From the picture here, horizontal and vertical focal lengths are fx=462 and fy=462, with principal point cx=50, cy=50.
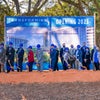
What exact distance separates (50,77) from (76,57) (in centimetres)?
355

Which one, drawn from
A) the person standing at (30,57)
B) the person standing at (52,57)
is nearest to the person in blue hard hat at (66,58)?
the person standing at (52,57)

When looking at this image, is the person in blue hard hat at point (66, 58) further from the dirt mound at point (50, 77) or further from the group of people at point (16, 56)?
the dirt mound at point (50, 77)

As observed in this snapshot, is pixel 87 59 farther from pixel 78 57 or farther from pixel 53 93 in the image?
pixel 53 93

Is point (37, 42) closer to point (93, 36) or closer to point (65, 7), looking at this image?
point (93, 36)

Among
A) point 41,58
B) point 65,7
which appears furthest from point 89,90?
point 65,7

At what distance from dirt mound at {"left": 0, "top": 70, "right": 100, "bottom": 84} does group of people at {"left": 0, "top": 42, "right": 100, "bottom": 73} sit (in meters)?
2.10

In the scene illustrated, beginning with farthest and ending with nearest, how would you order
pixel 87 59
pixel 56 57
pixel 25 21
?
pixel 25 21 < pixel 87 59 < pixel 56 57

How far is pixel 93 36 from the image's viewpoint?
2431 cm

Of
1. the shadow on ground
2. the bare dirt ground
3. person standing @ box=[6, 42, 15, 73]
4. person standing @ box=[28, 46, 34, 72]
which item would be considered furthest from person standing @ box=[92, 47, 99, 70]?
the shadow on ground

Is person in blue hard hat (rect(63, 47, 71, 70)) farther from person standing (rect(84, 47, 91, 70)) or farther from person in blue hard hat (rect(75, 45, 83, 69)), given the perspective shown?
person standing (rect(84, 47, 91, 70))

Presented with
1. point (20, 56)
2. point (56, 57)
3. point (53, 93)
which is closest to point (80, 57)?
point (56, 57)

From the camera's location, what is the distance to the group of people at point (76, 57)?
2359cm

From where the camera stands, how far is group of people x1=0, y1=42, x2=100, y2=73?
76.2 ft

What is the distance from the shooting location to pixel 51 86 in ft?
58.3
